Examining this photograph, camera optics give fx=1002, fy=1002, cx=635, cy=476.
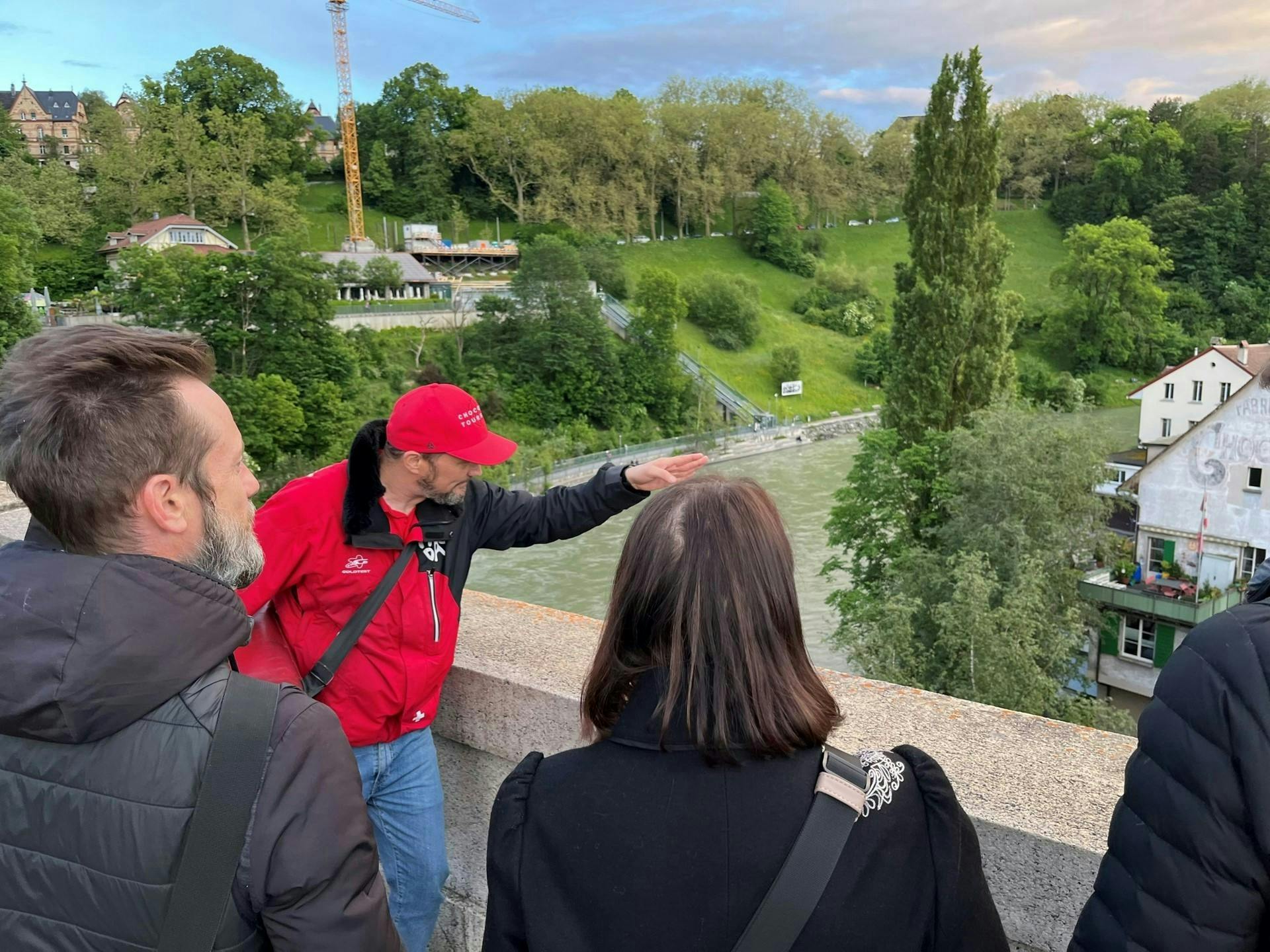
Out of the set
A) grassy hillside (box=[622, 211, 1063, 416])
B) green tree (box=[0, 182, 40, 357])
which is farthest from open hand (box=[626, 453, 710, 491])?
grassy hillside (box=[622, 211, 1063, 416])

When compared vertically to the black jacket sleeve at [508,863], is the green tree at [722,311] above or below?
below

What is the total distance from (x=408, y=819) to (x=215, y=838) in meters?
0.97

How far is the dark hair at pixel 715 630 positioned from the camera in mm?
1073

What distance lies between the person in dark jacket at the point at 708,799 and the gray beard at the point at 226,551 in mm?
453

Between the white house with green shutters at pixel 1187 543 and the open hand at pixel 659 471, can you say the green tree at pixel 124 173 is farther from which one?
the open hand at pixel 659 471

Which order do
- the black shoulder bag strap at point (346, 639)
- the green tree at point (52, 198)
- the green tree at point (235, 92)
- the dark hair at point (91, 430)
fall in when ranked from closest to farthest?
the dark hair at point (91, 430) → the black shoulder bag strap at point (346, 639) → the green tree at point (52, 198) → the green tree at point (235, 92)

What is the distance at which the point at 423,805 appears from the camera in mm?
1979

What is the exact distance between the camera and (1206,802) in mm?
958

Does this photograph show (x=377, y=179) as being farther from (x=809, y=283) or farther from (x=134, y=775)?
(x=134, y=775)

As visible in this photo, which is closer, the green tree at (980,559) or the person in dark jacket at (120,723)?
the person in dark jacket at (120,723)

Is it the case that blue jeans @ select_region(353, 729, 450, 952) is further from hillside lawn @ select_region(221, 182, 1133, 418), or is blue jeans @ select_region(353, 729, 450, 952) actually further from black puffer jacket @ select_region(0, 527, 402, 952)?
hillside lawn @ select_region(221, 182, 1133, 418)

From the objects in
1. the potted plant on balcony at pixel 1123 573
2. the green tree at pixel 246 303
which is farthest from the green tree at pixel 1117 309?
the green tree at pixel 246 303

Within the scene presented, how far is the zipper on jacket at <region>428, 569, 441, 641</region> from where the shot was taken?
6.45 feet

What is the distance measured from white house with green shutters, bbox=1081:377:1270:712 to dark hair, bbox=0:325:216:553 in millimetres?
17101
